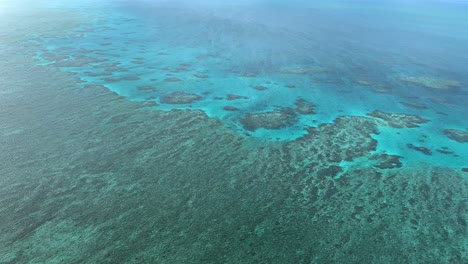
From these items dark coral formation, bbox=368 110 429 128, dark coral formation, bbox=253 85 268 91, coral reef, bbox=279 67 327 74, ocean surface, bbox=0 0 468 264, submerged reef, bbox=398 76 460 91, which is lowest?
ocean surface, bbox=0 0 468 264

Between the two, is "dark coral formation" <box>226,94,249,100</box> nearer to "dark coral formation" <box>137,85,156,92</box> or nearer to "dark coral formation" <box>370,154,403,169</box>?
"dark coral formation" <box>137,85,156,92</box>

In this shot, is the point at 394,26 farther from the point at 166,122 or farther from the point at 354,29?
the point at 166,122

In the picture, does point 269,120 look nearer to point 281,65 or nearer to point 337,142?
point 337,142

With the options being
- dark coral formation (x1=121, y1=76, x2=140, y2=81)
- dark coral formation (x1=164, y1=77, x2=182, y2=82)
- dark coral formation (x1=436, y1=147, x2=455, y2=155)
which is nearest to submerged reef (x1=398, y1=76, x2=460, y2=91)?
dark coral formation (x1=436, y1=147, x2=455, y2=155)

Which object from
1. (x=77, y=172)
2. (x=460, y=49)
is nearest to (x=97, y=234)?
(x=77, y=172)

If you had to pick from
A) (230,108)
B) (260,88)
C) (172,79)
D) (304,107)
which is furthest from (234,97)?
(172,79)

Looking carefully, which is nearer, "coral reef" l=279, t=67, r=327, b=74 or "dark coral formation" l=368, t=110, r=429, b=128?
"dark coral formation" l=368, t=110, r=429, b=128

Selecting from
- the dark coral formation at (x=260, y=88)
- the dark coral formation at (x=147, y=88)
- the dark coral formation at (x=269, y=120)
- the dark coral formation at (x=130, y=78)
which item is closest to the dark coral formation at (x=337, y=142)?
the dark coral formation at (x=269, y=120)
